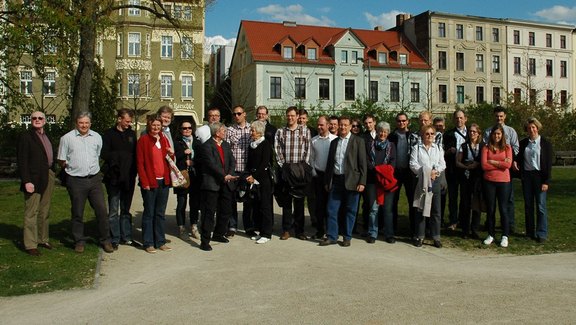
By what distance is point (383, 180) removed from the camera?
919 cm

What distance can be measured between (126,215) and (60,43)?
8.29 m

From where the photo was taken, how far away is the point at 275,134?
380 inches

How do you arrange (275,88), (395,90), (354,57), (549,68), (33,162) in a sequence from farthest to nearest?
(549,68), (395,90), (354,57), (275,88), (33,162)

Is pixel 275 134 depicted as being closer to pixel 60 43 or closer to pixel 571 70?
pixel 60 43

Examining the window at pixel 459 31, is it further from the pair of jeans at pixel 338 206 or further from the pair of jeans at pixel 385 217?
the pair of jeans at pixel 338 206

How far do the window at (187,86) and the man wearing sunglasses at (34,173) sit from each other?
3873 cm

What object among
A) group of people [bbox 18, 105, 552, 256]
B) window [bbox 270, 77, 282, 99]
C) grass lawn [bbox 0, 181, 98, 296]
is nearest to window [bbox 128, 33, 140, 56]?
window [bbox 270, 77, 282, 99]

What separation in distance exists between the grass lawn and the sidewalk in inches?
10.0

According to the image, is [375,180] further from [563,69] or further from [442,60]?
[563,69]

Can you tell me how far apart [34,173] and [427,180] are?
575cm

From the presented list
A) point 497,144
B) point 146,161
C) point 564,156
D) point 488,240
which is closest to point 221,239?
point 146,161

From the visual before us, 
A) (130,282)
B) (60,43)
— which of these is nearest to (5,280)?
(130,282)

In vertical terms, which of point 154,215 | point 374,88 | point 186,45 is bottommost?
point 154,215

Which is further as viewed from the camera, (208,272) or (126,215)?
(126,215)
